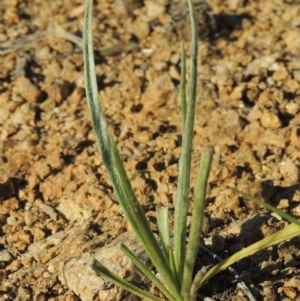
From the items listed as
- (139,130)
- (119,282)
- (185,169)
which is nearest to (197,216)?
(185,169)

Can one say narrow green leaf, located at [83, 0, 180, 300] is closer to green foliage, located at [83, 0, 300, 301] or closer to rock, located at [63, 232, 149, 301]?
green foliage, located at [83, 0, 300, 301]

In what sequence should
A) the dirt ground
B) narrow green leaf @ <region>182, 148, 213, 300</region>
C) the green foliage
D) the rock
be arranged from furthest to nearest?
the dirt ground → the rock → the green foliage → narrow green leaf @ <region>182, 148, 213, 300</region>

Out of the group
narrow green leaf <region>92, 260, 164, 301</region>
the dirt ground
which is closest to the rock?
the dirt ground

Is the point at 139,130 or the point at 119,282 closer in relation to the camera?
the point at 119,282

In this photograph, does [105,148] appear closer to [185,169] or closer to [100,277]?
[185,169]

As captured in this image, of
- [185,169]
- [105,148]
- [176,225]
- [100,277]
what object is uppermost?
[105,148]

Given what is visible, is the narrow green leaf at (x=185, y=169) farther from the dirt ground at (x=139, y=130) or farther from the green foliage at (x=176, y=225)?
the dirt ground at (x=139, y=130)

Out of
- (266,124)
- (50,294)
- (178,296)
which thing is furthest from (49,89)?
(178,296)

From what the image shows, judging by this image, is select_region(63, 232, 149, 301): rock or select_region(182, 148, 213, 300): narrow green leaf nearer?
select_region(182, 148, 213, 300): narrow green leaf

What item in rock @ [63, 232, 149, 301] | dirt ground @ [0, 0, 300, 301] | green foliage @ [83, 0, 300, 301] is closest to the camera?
green foliage @ [83, 0, 300, 301]
